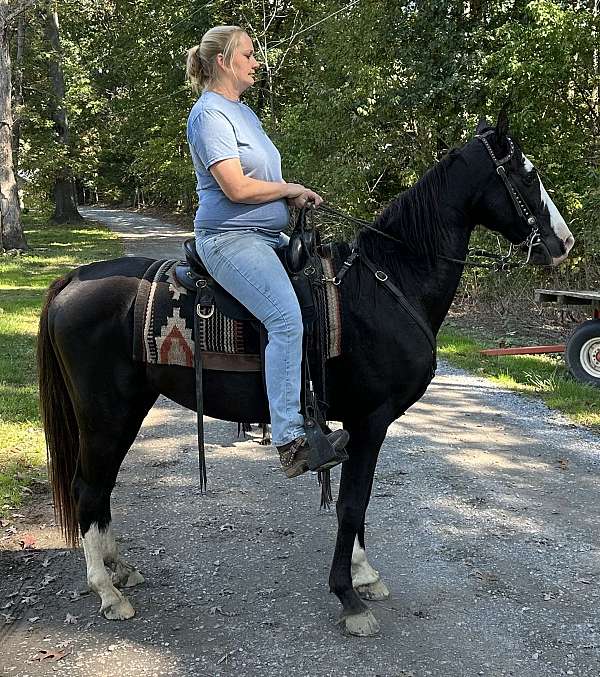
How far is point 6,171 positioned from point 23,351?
14.4m

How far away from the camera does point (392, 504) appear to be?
4.85 m

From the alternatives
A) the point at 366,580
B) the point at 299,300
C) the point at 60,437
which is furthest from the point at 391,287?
the point at 60,437

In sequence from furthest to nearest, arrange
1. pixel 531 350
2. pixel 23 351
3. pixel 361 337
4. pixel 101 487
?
pixel 23 351, pixel 531 350, pixel 101 487, pixel 361 337

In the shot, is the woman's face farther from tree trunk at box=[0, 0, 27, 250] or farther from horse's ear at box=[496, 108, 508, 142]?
tree trunk at box=[0, 0, 27, 250]

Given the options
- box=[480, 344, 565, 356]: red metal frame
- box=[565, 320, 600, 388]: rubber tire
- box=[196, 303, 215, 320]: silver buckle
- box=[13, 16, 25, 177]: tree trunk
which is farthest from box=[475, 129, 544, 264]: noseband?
box=[13, 16, 25, 177]: tree trunk

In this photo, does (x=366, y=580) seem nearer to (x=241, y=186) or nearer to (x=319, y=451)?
(x=319, y=451)

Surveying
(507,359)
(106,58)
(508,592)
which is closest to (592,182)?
(507,359)

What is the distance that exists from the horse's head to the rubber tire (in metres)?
4.65

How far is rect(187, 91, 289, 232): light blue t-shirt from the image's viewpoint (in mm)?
3141

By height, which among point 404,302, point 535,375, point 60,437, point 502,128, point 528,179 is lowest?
point 535,375

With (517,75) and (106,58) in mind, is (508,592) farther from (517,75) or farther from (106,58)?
(106,58)

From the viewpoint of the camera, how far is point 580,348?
7.97 m

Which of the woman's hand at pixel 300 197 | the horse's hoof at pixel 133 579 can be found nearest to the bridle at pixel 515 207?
the woman's hand at pixel 300 197

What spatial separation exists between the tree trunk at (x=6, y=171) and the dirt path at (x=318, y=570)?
1793 centimetres
